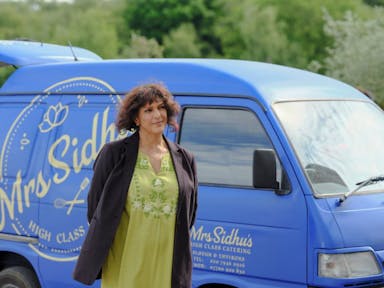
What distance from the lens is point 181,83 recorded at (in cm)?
611

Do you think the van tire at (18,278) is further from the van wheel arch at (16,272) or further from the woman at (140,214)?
the woman at (140,214)

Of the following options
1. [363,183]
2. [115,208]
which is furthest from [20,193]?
[363,183]

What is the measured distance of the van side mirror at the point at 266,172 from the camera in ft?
17.1

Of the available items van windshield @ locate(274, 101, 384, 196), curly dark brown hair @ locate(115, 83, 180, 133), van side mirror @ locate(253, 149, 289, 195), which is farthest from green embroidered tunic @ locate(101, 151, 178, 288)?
van windshield @ locate(274, 101, 384, 196)

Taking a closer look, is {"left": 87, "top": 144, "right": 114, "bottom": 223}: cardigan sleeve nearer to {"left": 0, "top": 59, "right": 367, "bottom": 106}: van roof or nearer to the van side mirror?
the van side mirror

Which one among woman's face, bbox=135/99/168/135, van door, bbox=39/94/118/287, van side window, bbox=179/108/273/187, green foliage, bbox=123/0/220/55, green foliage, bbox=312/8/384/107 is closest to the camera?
woman's face, bbox=135/99/168/135

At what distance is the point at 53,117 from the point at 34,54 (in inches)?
45.1

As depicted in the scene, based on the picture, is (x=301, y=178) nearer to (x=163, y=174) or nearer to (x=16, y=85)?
(x=163, y=174)

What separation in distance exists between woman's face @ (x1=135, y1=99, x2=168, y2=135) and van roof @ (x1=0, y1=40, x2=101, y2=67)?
3.20m

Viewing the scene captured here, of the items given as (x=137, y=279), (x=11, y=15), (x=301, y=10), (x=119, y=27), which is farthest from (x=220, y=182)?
(x=119, y=27)

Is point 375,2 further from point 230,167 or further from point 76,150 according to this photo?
point 230,167

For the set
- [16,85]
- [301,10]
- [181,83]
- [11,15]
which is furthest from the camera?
[11,15]

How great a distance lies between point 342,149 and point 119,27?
240 feet

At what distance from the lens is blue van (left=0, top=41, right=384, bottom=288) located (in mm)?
5250
